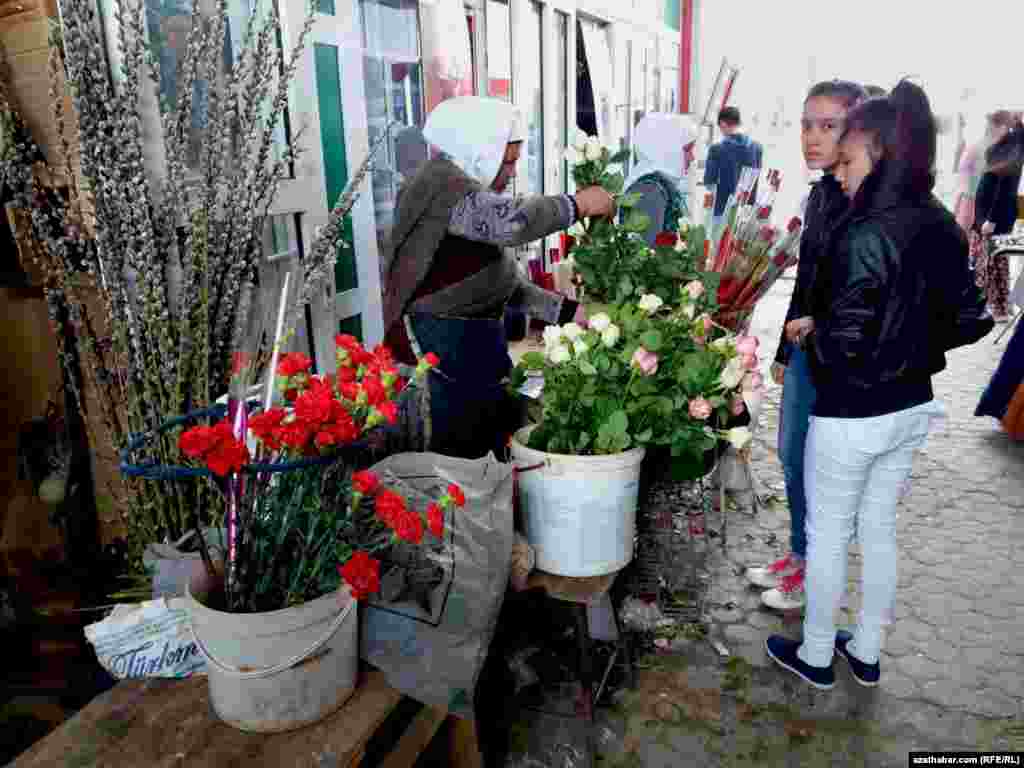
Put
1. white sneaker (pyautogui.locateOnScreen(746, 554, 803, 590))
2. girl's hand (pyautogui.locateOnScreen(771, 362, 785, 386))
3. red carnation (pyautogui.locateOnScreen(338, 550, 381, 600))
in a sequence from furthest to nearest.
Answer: white sneaker (pyautogui.locateOnScreen(746, 554, 803, 590))
girl's hand (pyautogui.locateOnScreen(771, 362, 785, 386))
red carnation (pyautogui.locateOnScreen(338, 550, 381, 600))

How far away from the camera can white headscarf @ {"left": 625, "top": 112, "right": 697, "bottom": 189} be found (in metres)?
3.19

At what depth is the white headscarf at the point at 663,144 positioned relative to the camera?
3.19 meters

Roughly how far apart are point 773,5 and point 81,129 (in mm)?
9866

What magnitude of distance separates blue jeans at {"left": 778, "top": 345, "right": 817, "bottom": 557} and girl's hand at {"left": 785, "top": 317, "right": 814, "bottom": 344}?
7.5 inches

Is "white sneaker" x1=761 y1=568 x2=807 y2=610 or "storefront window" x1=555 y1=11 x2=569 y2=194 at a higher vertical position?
"storefront window" x1=555 y1=11 x2=569 y2=194

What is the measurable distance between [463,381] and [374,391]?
996 mm

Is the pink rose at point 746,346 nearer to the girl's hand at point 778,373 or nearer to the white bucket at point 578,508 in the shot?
the white bucket at point 578,508

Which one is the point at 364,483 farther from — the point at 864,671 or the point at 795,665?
the point at 864,671

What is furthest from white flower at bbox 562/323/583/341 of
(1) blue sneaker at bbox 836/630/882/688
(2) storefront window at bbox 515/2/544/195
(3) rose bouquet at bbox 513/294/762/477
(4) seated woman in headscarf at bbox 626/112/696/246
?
(2) storefront window at bbox 515/2/544/195

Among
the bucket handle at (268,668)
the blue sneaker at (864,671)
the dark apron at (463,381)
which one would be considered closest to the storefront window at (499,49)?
the dark apron at (463,381)

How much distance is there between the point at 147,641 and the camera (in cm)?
147

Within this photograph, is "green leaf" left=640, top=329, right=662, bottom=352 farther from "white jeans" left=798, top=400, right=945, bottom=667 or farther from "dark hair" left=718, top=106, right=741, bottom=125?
"dark hair" left=718, top=106, right=741, bottom=125

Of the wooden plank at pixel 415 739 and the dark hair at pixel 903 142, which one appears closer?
the wooden plank at pixel 415 739

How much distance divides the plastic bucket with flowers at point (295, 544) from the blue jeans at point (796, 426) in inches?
59.3
